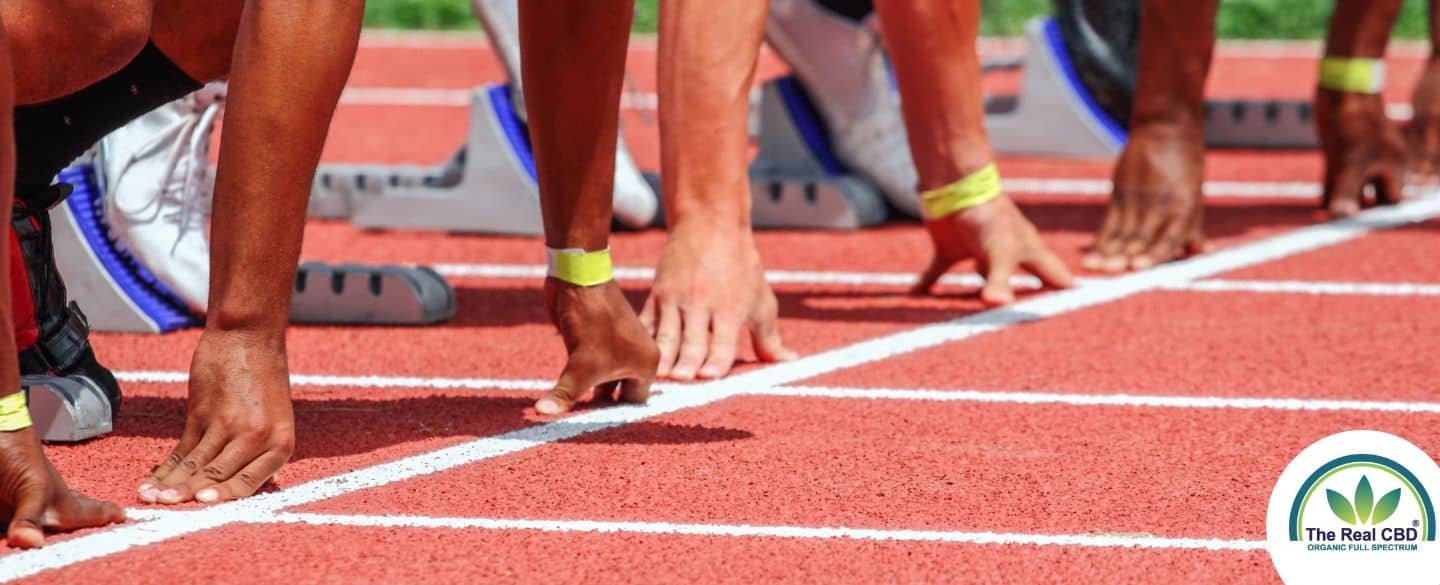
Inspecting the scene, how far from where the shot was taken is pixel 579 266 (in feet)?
11.9

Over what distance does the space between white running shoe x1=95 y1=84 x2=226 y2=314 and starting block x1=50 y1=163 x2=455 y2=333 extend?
34 mm

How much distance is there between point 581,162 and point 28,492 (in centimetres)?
114

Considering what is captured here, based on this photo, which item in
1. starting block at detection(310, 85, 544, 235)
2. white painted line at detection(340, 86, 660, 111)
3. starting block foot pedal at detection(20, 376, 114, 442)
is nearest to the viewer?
starting block foot pedal at detection(20, 376, 114, 442)

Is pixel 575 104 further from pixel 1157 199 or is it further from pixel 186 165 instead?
pixel 1157 199

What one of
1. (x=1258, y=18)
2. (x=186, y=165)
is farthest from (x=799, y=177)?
(x=1258, y=18)

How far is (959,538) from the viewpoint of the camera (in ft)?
9.45

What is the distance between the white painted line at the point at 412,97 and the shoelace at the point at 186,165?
644cm

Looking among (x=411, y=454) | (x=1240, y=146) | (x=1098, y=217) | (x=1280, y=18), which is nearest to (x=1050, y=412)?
(x=411, y=454)

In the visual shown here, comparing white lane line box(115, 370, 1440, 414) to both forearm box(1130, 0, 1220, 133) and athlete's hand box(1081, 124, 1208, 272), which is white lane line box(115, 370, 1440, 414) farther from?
forearm box(1130, 0, 1220, 133)

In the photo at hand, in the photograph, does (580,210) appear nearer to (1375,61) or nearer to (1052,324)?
(1052,324)

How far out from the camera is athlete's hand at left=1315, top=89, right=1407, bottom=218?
663 centimetres

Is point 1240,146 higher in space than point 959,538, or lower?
lower

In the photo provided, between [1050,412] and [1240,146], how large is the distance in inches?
207

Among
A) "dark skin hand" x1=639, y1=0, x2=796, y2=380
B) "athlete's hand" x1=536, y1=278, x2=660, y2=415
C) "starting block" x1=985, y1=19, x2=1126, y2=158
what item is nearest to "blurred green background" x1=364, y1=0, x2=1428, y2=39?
"starting block" x1=985, y1=19, x2=1126, y2=158
